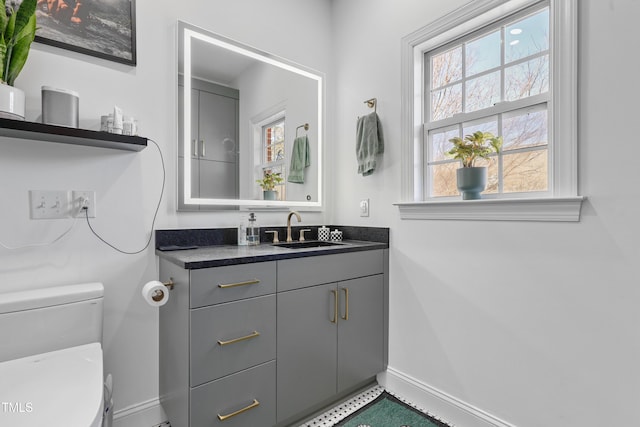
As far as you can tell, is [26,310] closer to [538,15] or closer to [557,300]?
[557,300]

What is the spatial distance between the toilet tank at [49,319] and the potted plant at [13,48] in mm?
693

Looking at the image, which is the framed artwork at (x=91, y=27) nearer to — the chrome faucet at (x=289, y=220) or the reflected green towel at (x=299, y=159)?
the reflected green towel at (x=299, y=159)

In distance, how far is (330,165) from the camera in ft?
7.95

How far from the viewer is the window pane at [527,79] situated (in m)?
1.48

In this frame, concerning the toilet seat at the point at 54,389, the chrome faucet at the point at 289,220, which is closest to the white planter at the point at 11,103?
the toilet seat at the point at 54,389

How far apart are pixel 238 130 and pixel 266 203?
490 mm

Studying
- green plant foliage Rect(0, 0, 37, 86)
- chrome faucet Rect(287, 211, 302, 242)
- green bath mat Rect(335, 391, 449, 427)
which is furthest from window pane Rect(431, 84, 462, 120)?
green plant foliage Rect(0, 0, 37, 86)

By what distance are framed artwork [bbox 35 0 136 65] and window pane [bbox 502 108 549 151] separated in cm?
191

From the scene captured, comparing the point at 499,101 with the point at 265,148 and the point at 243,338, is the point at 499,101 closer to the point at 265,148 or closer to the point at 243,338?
the point at 265,148

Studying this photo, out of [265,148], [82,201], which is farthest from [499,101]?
[82,201]

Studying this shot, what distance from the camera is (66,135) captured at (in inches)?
48.5

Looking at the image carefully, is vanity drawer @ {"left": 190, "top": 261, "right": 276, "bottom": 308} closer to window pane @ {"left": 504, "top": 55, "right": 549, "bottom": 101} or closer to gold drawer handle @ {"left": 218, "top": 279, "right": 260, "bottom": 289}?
gold drawer handle @ {"left": 218, "top": 279, "right": 260, "bottom": 289}

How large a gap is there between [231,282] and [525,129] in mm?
1572

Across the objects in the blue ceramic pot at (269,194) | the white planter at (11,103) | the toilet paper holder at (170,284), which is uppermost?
the white planter at (11,103)
